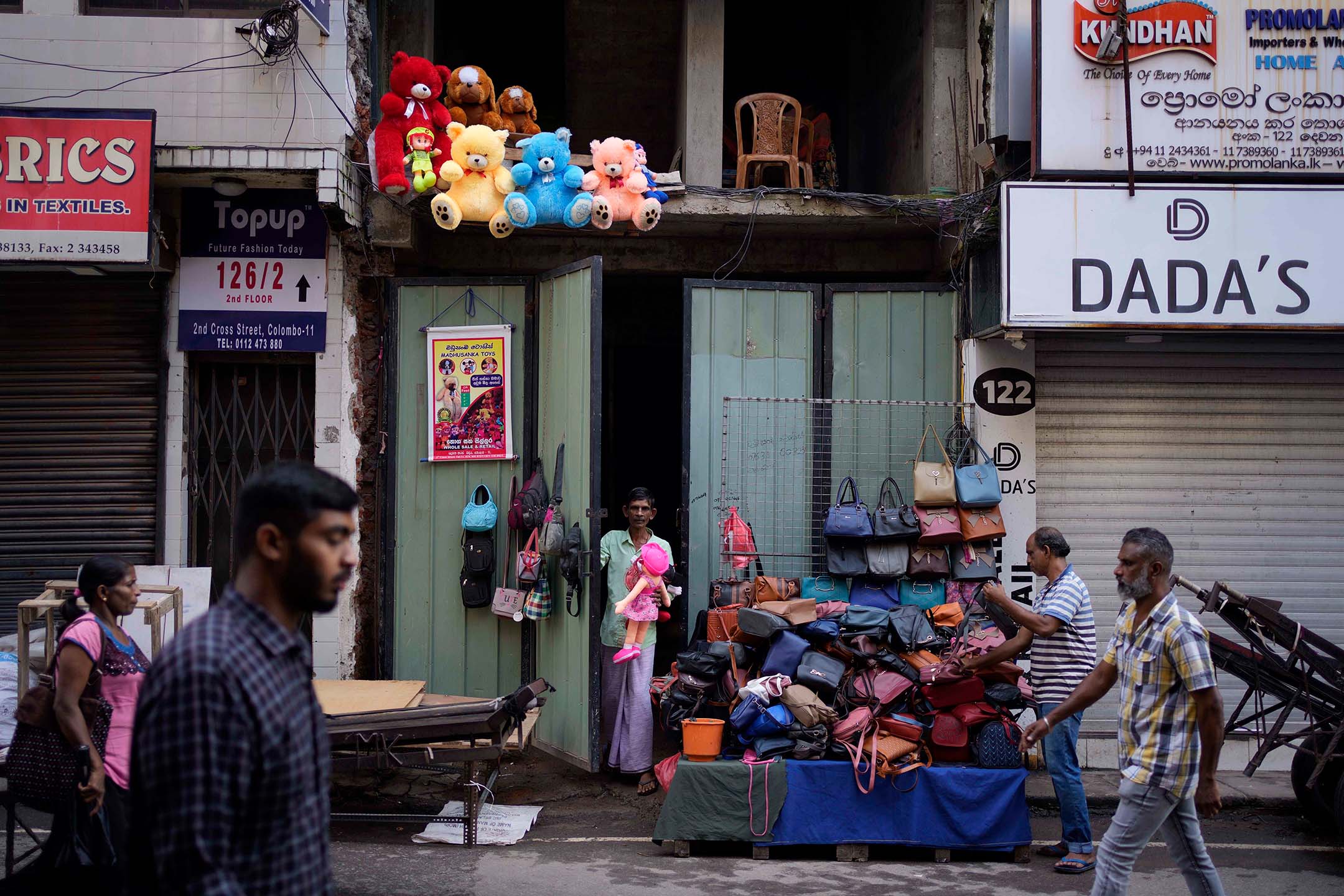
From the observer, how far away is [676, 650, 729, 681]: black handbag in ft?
22.5

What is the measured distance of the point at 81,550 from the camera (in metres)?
8.48

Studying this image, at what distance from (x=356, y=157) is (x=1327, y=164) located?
23.9 ft

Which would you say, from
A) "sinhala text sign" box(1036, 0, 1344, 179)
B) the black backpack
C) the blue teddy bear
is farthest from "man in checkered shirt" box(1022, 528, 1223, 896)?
the blue teddy bear

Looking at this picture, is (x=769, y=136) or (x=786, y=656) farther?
(x=769, y=136)

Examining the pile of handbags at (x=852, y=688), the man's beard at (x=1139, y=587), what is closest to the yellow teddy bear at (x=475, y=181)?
the pile of handbags at (x=852, y=688)

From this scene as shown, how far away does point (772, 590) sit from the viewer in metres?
7.27

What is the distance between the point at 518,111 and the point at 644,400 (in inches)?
183

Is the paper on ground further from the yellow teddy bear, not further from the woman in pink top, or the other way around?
the yellow teddy bear

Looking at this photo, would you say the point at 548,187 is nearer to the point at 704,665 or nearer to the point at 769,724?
the point at 704,665

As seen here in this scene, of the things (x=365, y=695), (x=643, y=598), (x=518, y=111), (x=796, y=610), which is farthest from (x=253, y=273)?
(x=796, y=610)

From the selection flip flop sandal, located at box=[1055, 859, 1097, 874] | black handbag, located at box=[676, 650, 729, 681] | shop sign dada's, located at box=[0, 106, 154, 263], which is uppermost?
shop sign dada's, located at box=[0, 106, 154, 263]

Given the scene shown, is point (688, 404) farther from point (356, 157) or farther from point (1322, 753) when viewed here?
A: point (1322, 753)

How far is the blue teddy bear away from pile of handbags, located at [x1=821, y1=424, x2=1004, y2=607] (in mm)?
2940

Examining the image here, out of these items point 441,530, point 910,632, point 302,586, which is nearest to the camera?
point 302,586
